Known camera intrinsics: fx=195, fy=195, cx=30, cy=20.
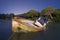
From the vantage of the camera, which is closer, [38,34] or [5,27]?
[38,34]

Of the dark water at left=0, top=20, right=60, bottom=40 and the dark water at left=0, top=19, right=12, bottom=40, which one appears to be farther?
the dark water at left=0, top=19, right=12, bottom=40

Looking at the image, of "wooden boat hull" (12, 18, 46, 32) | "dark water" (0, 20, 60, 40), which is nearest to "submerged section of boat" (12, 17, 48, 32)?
"wooden boat hull" (12, 18, 46, 32)

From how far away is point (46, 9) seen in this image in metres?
4.97

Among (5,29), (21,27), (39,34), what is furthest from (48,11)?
(5,29)

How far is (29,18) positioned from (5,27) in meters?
0.81

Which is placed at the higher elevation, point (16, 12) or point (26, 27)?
point (16, 12)

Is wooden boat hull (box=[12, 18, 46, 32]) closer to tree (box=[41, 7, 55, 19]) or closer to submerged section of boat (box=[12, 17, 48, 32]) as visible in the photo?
submerged section of boat (box=[12, 17, 48, 32])

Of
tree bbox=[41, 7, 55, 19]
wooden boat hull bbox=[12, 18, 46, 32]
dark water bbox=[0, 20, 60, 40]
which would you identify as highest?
tree bbox=[41, 7, 55, 19]

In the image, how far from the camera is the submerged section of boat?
16.5ft

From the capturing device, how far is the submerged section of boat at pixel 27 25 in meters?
5.02

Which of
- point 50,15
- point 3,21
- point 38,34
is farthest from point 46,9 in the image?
point 3,21

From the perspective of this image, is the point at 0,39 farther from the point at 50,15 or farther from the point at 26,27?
the point at 50,15

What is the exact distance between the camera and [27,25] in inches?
204

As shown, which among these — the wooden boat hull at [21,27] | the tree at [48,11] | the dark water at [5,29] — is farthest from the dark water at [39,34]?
the tree at [48,11]
